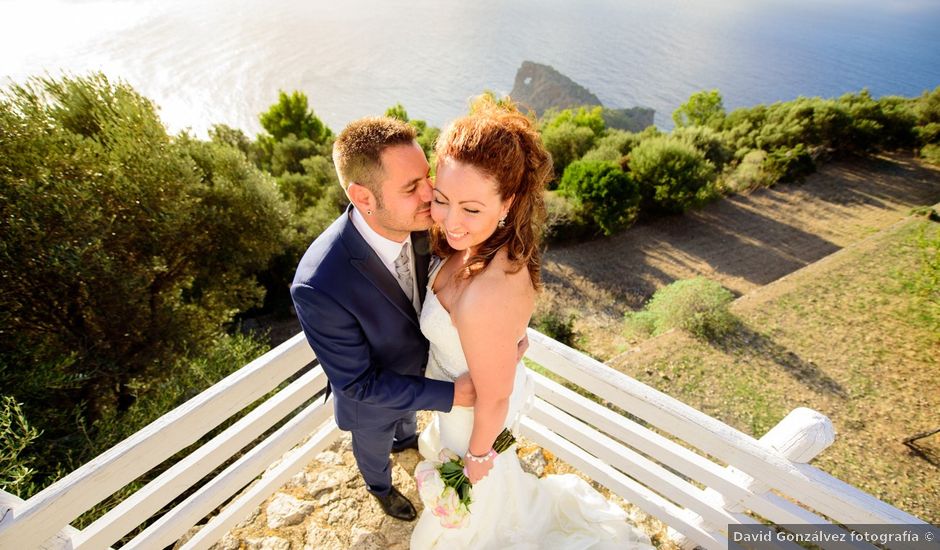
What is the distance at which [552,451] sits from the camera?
3174 millimetres

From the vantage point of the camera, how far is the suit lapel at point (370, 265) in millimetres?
2061

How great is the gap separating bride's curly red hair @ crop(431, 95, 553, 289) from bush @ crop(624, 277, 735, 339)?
7.13m

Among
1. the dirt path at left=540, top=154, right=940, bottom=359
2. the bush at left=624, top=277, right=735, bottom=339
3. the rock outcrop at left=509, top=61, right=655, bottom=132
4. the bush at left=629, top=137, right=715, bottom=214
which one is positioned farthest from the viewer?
the rock outcrop at left=509, top=61, right=655, bottom=132

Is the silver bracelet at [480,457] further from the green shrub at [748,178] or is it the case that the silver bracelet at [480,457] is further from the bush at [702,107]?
the bush at [702,107]

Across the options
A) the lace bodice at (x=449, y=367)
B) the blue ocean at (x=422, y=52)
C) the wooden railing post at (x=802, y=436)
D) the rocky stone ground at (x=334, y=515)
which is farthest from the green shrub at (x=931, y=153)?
the blue ocean at (x=422, y=52)

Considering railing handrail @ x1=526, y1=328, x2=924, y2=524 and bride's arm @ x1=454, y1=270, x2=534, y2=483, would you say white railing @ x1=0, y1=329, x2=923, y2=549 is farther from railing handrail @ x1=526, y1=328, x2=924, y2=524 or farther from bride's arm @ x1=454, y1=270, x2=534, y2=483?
bride's arm @ x1=454, y1=270, x2=534, y2=483

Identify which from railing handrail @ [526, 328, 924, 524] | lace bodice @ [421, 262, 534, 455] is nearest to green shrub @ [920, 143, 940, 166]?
railing handrail @ [526, 328, 924, 524]

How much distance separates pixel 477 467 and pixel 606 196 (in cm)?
1330

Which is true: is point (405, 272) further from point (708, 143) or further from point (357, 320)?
point (708, 143)

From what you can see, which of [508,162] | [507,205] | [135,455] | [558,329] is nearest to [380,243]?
[507,205]

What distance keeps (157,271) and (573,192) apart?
12.3 metres

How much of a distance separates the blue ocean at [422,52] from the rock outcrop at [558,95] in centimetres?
221

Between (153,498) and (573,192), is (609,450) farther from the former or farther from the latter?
(573,192)

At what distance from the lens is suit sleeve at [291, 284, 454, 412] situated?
6.48ft
